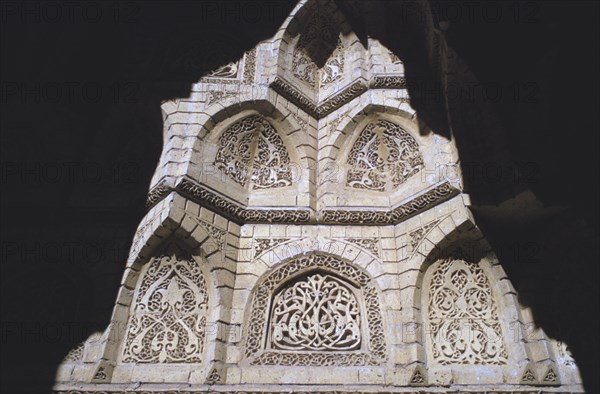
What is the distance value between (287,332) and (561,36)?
3.89 m

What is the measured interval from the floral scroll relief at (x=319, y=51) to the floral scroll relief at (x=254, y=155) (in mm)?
1192

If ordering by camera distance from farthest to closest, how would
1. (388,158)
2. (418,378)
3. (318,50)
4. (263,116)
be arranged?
(318,50)
(263,116)
(388,158)
(418,378)

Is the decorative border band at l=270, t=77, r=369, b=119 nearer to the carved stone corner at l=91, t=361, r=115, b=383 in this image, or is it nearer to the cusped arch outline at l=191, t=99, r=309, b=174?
the cusped arch outline at l=191, t=99, r=309, b=174

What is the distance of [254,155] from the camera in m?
6.99

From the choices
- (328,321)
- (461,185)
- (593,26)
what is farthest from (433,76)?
(328,321)

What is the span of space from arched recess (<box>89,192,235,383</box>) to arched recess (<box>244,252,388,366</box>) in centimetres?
38

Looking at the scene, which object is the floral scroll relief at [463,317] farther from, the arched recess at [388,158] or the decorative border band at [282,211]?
the arched recess at [388,158]

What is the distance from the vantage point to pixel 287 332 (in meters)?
5.71

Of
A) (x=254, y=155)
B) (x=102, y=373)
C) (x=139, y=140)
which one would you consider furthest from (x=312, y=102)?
(x=102, y=373)

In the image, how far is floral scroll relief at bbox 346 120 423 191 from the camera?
21.7 feet

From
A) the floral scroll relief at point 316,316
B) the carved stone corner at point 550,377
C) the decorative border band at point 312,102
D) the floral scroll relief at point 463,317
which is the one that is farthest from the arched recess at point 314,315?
the decorative border band at point 312,102

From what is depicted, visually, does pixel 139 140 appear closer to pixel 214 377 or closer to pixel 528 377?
pixel 214 377

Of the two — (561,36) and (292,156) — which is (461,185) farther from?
(292,156)

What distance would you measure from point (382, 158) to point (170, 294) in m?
3.03
